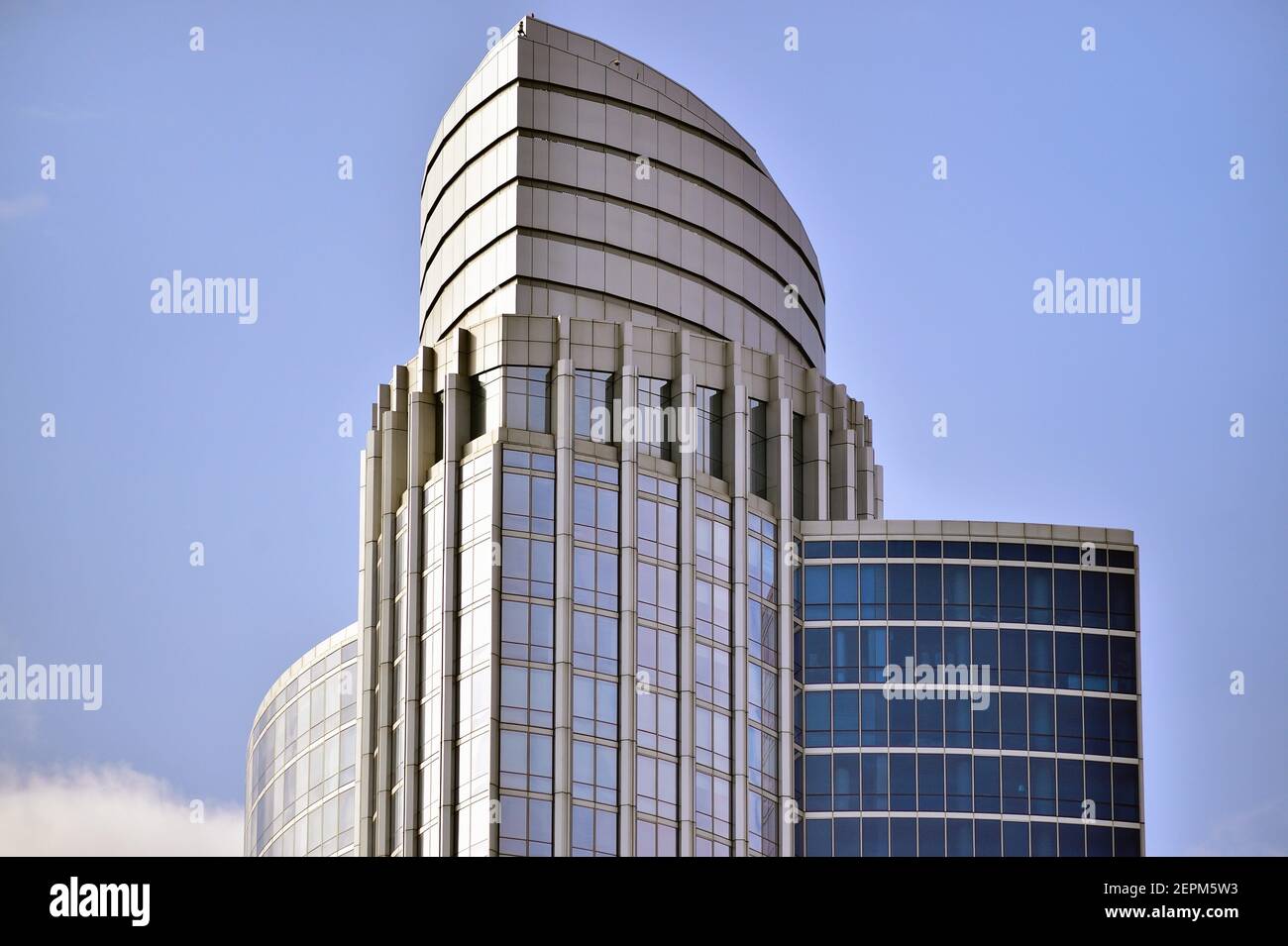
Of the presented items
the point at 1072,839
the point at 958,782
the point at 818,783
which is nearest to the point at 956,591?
the point at 958,782

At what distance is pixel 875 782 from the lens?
12838cm

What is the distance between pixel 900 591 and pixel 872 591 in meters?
1.74

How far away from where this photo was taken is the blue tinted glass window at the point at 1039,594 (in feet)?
432

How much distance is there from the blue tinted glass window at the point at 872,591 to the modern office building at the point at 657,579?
122mm

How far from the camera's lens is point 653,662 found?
126062mm

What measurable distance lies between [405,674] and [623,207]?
30220 millimetres

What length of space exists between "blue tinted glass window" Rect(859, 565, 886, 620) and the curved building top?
15.9 metres

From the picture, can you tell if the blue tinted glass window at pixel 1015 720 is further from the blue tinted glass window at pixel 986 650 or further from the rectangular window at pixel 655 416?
the rectangular window at pixel 655 416

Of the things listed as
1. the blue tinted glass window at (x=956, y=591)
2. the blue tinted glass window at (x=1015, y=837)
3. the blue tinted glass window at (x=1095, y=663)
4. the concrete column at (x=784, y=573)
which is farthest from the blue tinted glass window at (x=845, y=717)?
the blue tinted glass window at (x=1095, y=663)

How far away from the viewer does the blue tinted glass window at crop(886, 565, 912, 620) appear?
13175 centimetres

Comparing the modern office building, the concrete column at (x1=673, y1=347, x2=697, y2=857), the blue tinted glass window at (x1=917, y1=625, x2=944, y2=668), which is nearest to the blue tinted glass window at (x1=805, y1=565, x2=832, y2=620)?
the modern office building

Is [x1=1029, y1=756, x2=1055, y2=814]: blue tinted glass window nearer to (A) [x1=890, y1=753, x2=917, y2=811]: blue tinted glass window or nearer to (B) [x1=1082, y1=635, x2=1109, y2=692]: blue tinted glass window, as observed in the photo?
(B) [x1=1082, y1=635, x2=1109, y2=692]: blue tinted glass window
